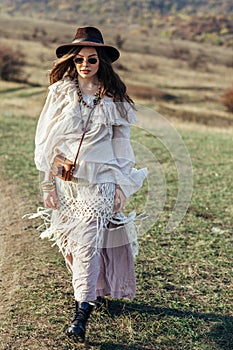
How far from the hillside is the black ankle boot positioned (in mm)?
68825

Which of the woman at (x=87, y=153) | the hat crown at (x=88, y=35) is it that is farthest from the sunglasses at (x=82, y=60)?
the hat crown at (x=88, y=35)

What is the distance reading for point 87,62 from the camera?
3621 millimetres

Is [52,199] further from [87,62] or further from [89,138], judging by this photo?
[87,62]

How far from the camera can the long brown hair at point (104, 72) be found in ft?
12.0

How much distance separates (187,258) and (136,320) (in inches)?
55.7

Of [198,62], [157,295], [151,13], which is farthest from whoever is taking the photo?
[151,13]

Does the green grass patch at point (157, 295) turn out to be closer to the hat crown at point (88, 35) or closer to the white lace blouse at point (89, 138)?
the white lace blouse at point (89, 138)

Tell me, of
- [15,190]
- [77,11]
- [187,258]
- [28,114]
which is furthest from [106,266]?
[77,11]

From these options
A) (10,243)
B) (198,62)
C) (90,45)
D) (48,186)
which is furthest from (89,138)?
(198,62)

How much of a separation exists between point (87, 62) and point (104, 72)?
0.39 feet

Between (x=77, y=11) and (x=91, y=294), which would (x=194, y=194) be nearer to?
(x=91, y=294)

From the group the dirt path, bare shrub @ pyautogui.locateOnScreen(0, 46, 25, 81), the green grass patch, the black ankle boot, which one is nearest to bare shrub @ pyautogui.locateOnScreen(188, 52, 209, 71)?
bare shrub @ pyautogui.locateOnScreen(0, 46, 25, 81)

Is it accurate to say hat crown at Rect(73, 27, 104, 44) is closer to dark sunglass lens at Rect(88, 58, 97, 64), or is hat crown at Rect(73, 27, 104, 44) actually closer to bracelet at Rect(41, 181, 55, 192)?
dark sunglass lens at Rect(88, 58, 97, 64)

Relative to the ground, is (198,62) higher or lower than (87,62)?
lower
